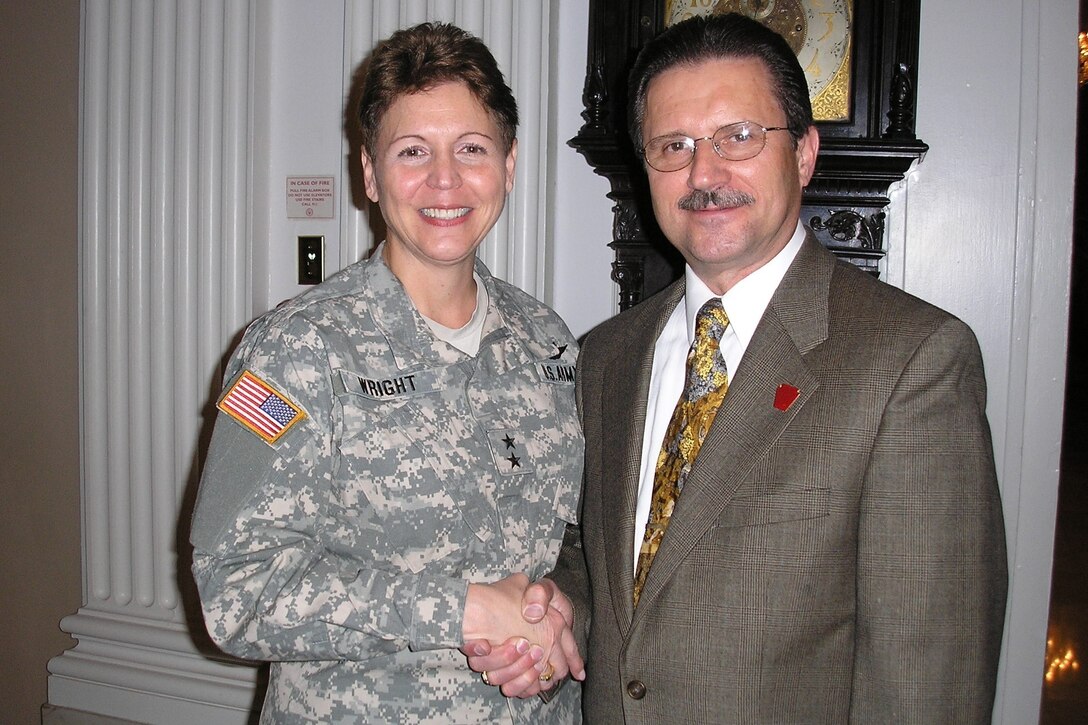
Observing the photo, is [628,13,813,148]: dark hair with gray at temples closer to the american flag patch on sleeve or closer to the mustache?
the mustache

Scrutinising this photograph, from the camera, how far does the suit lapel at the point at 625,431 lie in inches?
57.5

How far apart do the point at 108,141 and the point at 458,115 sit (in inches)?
72.1

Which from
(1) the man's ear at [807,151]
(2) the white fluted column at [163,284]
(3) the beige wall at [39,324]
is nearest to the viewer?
(1) the man's ear at [807,151]

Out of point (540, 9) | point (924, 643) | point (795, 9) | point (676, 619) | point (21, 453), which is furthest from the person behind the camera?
point (21, 453)

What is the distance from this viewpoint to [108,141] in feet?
8.89

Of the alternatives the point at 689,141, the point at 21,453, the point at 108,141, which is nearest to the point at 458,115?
the point at 689,141

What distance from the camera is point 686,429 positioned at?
1.44m

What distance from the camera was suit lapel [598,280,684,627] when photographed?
146 centimetres

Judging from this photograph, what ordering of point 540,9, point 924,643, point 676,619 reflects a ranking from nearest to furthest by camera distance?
point 924,643, point 676,619, point 540,9

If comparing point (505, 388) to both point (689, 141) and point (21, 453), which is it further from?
point (21, 453)

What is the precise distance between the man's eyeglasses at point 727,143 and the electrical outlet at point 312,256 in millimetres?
1537

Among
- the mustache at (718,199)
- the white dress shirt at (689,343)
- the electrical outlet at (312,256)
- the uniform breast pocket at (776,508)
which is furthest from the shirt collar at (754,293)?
the electrical outlet at (312,256)

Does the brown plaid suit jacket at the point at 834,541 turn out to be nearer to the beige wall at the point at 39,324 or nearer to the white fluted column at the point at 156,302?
the white fluted column at the point at 156,302

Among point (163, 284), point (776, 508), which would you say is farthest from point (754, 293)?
point (163, 284)
